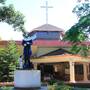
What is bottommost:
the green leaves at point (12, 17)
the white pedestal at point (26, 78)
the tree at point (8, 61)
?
the white pedestal at point (26, 78)

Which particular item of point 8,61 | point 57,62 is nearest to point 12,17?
point 8,61

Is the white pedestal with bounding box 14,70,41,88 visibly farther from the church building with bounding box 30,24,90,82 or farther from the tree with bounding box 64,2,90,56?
the church building with bounding box 30,24,90,82

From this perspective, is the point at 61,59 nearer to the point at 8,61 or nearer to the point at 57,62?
the point at 57,62

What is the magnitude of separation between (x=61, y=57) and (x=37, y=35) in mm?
15138

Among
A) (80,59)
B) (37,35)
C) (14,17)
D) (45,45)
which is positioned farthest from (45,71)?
(14,17)

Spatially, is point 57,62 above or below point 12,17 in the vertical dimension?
below

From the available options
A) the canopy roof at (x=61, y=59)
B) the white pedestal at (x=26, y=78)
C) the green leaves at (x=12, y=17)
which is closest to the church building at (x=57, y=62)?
the canopy roof at (x=61, y=59)

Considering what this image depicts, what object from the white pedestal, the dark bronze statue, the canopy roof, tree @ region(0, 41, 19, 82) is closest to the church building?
the canopy roof

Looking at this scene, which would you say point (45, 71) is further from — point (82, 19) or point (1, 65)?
point (82, 19)

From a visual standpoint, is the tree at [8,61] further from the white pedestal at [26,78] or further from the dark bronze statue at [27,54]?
the white pedestal at [26,78]

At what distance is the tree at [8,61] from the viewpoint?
132ft

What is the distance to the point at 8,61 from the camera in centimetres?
4162

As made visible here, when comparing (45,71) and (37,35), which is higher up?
(37,35)

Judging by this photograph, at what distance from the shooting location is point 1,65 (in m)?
41.4
